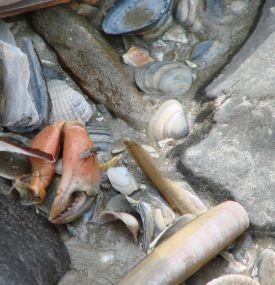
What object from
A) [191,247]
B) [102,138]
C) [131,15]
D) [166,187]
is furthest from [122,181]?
[131,15]

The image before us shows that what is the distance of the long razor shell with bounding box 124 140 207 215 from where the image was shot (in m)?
2.97

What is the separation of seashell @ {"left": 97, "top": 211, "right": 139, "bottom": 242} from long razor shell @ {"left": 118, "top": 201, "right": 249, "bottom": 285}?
0.55 ft

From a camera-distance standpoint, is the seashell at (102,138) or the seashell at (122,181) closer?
the seashell at (122,181)

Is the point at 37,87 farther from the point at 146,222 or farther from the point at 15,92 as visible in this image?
the point at 146,222

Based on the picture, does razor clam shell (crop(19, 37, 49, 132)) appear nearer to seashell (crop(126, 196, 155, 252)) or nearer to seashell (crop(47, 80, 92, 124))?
seashell (crop(47, 80, 92, 124))

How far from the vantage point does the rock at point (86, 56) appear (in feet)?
11.4

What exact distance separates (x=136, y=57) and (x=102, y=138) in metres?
0.48

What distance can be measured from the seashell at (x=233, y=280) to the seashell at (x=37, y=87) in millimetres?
1056

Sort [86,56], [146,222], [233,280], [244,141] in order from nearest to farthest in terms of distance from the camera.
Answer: [233,280] < [146,222] < [244,141] < [86,56]

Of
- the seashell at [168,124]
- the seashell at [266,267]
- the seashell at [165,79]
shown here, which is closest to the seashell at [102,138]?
the seashell at [168,124]

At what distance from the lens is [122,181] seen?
3.06 metres

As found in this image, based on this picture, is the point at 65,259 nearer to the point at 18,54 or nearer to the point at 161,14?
the point at 18,54

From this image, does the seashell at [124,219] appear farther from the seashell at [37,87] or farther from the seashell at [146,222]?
the seashell at [37,87]

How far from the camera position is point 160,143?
329 cm
